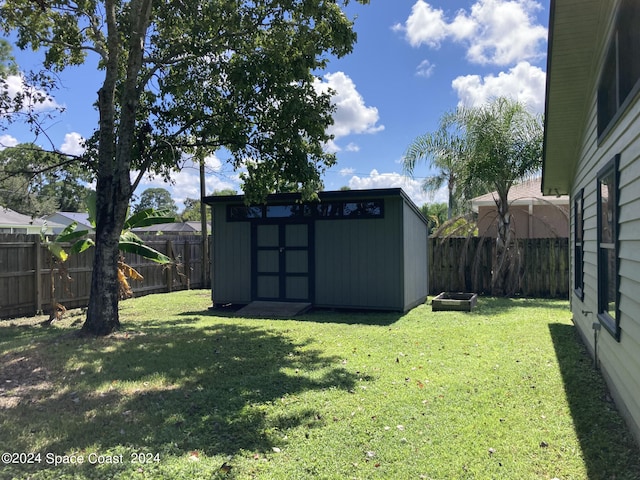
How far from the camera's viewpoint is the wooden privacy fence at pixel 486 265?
1256 cm

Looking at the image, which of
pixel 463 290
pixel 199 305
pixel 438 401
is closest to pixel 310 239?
pixel 199 305

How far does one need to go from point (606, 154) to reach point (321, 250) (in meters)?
6.62

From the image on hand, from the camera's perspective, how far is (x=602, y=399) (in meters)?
4.39

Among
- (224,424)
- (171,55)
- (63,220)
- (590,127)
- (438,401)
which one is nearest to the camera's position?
(224,424)

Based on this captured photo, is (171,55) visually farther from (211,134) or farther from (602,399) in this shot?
(602,399)

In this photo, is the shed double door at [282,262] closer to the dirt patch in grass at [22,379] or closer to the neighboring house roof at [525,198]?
the dirt patch in grass at [22,379]

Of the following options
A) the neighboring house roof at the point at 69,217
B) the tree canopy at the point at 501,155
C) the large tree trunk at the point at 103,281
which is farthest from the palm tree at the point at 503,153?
the neighboring house roof at the point at 69,217

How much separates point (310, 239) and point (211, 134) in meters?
3.43

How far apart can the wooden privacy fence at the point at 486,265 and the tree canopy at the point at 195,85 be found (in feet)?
22.0

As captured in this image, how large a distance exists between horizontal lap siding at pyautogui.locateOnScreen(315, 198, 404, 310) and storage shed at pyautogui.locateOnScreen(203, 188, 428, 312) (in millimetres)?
22

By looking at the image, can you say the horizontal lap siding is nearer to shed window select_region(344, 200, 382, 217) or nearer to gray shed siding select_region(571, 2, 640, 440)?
shed window select_region(344, 200, 382, 217)

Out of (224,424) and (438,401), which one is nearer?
(224,424)

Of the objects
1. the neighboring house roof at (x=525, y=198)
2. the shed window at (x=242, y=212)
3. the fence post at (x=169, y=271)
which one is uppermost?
the neighboring house roof at (x=525, y=198)

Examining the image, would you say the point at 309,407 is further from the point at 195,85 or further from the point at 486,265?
the point at 486,265
